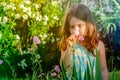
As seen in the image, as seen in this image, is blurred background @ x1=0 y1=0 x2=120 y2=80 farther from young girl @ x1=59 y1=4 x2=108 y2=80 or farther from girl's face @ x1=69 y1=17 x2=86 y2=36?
girl's face @ x1=69 y1=17 x2=86 y2=36

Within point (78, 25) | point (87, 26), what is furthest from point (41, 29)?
point (78, 25)

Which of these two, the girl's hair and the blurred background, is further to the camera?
the blurred background

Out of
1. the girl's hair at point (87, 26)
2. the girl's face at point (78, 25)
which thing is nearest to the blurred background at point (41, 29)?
the girl's hair at point (87, 26)

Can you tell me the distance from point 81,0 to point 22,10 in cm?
97

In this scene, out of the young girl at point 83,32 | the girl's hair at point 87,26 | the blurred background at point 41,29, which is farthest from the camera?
the blurred background at point 41,29

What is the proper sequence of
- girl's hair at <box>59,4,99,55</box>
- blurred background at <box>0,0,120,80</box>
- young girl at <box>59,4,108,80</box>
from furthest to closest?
1. blurred background at <box>0,0,120,80</box>
2. girl's hair at <box>59,4,99,55</box>
3. young girl at <box>59,4,108,80</box>

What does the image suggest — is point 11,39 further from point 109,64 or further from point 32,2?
point 109,64

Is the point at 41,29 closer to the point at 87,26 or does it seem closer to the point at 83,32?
the point at 87,26

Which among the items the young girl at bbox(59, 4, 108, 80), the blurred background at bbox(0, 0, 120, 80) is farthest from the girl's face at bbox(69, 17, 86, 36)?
the blurred background at bbox(0, 0, 120, 80)

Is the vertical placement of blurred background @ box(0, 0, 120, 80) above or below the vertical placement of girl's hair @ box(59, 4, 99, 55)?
below

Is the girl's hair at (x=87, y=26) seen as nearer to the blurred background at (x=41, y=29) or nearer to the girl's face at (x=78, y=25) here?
the girl's face at (x=78, y=25)

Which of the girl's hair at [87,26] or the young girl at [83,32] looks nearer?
the young girl at [83,32]

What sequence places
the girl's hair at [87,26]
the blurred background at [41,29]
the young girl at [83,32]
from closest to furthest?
the young girl at [83,32] < the girl's hair at [87,26] < the blurred background at [41,29]

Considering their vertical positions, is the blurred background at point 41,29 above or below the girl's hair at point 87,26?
below
